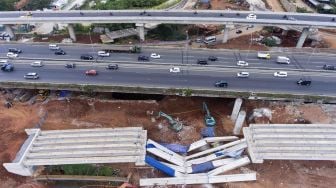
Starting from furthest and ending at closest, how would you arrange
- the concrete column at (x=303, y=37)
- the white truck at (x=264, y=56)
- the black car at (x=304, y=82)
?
1. the concrete column at (x=303, y=37)
2. the white truck at (x=264, y=56)
3. the black car at (x=304, y=82)

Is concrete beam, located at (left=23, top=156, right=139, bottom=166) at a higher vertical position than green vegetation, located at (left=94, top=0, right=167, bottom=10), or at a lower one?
lower

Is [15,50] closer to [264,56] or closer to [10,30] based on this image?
[10,30]

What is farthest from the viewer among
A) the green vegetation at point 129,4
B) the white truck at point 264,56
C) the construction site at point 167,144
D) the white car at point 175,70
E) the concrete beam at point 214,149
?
the green vegetation at point 129,4

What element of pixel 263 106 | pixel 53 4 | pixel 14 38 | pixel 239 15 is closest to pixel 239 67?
pixel 263 106

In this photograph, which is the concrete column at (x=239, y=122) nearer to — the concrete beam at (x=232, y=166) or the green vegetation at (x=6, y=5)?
the concrete beam at (x=232, y=166)

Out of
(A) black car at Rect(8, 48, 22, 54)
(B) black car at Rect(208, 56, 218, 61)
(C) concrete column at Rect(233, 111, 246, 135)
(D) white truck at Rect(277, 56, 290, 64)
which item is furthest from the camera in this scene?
(A) black car at Rect(8, 48, 22, 54)

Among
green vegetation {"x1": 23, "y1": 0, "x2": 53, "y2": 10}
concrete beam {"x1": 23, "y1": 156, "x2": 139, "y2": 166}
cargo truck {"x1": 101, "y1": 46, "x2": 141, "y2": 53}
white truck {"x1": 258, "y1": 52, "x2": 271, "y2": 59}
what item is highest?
green vegetation {"x1": 23, "y1": 0, "x2": 53, "y2": 10}

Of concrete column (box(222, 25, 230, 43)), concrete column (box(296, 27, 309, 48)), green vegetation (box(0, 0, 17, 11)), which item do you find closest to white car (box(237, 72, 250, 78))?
concrete column (box(222, 25, 230, 43))

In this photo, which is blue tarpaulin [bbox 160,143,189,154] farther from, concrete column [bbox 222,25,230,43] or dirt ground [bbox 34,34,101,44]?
dirt ground [bbox 34,34,101,44]

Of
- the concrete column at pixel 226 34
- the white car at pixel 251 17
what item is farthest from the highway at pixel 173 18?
the concrete column at pixel 226 34
